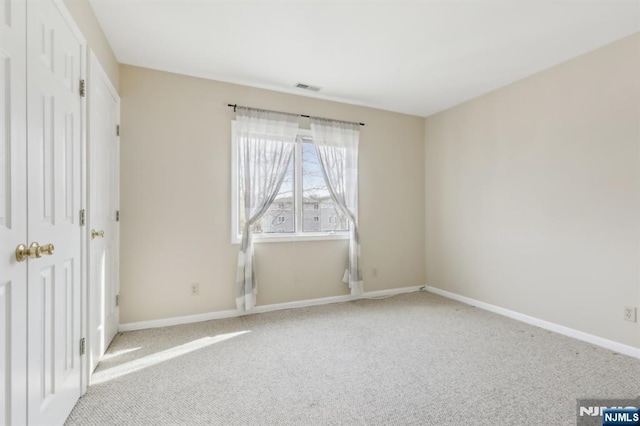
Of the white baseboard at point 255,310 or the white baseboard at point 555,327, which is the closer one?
the white baseboard at point 555,327

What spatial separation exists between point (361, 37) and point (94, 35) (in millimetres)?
2068

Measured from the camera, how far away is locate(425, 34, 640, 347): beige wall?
107 inches

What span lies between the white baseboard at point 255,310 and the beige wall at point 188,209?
0.05m

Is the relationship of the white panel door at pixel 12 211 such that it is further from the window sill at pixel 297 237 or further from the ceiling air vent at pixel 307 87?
the ceiling air vent at pixel 307 87

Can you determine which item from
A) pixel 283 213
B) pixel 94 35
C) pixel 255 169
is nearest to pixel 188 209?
pixel 255 169

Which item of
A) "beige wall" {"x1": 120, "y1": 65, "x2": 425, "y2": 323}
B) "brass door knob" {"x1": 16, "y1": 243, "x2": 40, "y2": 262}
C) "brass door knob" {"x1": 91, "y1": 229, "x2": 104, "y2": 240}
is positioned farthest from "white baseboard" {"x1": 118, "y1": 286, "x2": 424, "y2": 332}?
"brass door knob" {"x1": 16, "y1": 243, "x2": 40, "y2": 262}

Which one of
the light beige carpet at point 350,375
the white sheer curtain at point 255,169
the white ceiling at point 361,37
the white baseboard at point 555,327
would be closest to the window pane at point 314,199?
the white sheer curtain at point 255,169

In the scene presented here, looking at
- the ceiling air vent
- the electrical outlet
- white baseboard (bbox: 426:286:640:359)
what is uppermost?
the ceiling air vent

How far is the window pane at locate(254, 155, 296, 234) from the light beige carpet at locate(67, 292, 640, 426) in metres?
1.07

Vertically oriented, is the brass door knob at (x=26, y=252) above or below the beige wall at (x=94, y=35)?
below

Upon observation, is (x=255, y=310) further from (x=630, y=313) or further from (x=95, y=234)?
(x=630, y=313)

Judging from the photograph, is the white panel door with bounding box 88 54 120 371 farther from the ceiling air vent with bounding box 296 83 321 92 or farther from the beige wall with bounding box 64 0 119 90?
the ceiling air vent with bounding box 296 83 321 92

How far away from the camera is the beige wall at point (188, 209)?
3.18 meters

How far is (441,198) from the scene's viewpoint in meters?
4.57
